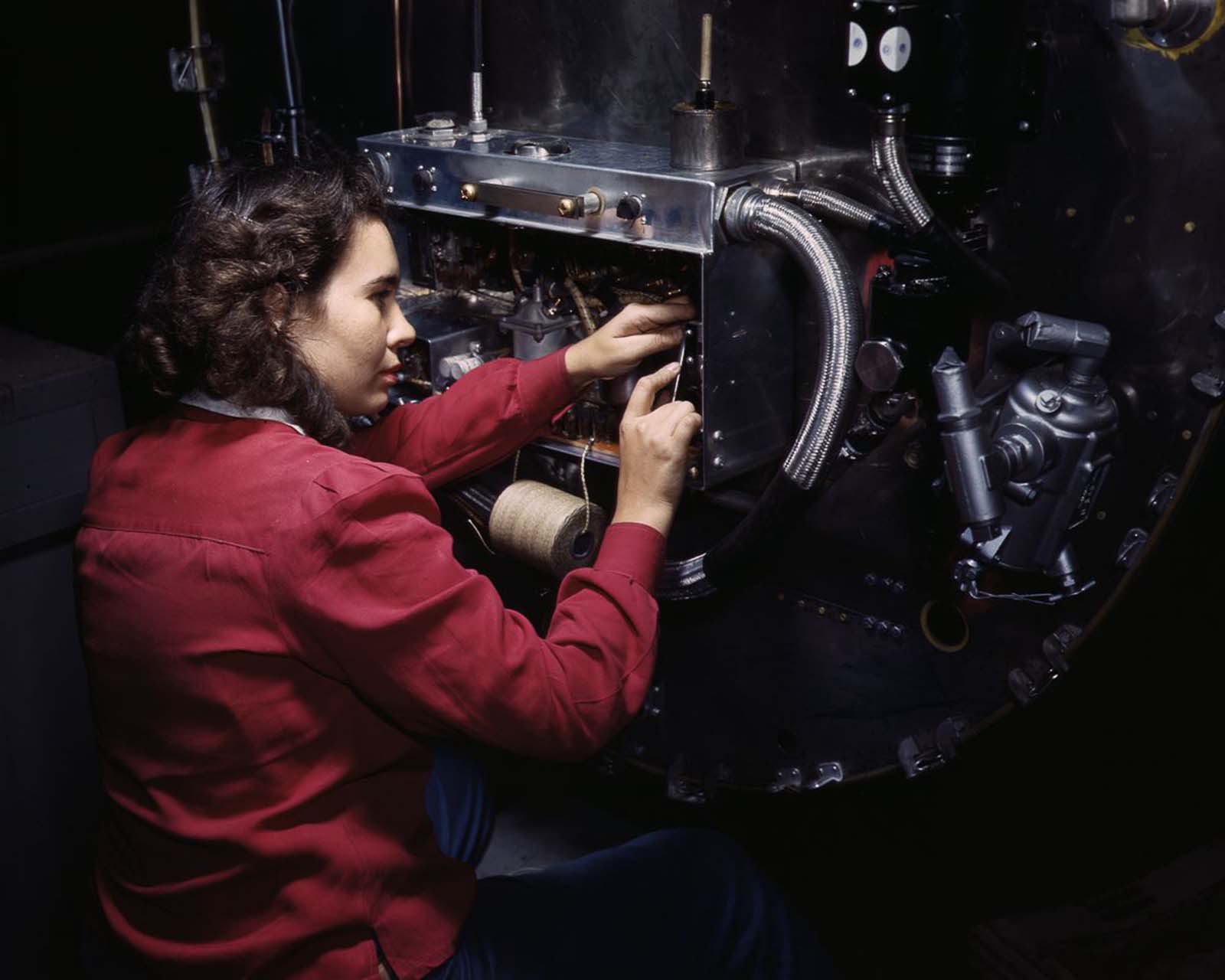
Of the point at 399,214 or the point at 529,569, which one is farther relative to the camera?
the point at 529,569

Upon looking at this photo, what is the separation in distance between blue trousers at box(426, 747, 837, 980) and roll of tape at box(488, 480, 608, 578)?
1.48 ft

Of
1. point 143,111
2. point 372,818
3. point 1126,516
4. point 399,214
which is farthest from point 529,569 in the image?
point 143,111

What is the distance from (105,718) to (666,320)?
2.82ft

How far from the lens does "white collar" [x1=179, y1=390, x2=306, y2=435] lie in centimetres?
138

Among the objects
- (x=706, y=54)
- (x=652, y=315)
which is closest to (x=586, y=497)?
(x=652, y=315)

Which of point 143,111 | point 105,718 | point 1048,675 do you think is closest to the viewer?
point 105,718

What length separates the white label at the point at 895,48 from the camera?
1.36m

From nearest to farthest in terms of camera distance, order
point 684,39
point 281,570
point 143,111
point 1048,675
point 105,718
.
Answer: point 281,570
point 105,718
point 1048,675
point 684,39
point 143,111

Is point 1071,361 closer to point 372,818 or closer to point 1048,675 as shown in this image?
point 1048,675

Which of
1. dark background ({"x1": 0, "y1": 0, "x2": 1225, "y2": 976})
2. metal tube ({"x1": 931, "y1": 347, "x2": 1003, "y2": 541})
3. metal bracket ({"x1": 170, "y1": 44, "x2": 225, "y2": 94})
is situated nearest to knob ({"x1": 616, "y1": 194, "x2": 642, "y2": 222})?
dark background ({"x1": 0, "y1": 0, "x2": 1225, "y2": 976})

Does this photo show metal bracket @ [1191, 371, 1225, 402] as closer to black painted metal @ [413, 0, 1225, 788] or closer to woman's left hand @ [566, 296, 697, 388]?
black painted metal @ [413, 0, 1225, 788]

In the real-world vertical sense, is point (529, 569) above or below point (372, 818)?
below

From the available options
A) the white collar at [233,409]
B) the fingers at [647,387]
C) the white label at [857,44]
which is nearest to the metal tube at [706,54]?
the white label at [857,44]

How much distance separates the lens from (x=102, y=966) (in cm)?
142
